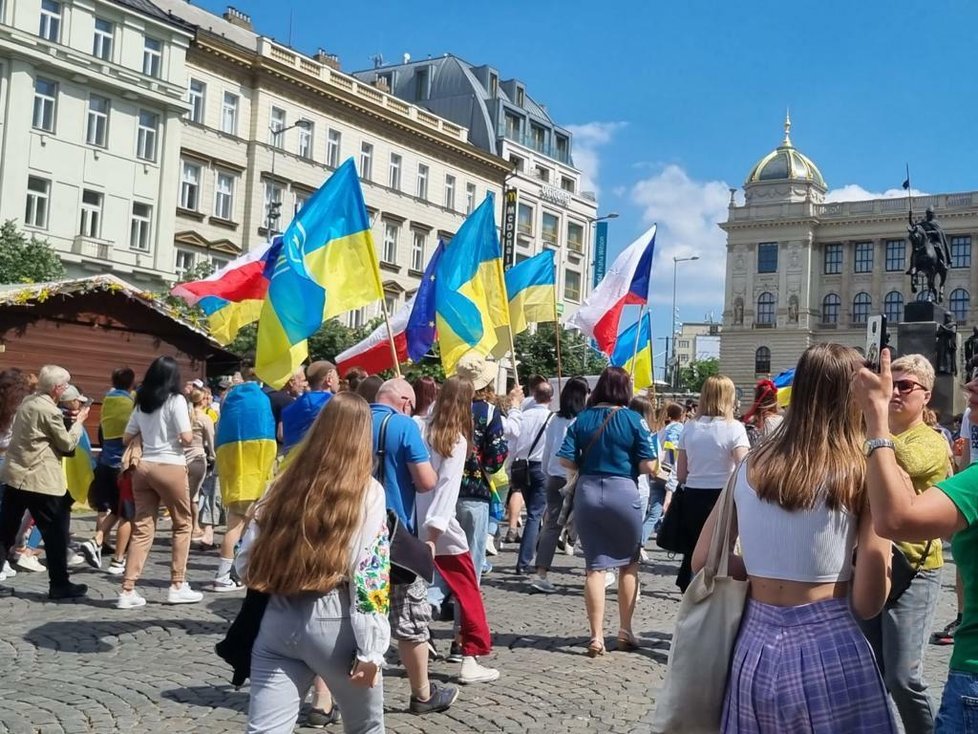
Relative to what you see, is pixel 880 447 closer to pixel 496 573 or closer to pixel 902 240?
pixel 496 573

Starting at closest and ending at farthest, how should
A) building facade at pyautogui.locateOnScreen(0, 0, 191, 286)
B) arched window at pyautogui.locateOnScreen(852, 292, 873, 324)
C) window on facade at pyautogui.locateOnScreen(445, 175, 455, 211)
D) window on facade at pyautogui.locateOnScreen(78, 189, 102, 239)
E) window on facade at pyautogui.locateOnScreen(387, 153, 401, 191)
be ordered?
building facade at pyautogui.locateOnScreen(0, 0, 191, 286) < window on facade at pyautogui.locateOnScreen(78, 189, 102, 239) < window on facade at pyautogui.locateOnScreen(387, 153, 401, 191) < window on facade at pyautogui.locateOnScreen(445, 175, 455, 211) < arched window at pyautogui.locateOnScreen(852, 292, 873, 324)

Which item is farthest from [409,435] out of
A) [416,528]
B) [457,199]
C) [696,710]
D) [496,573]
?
[457,199]

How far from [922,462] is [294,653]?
2653 millimetres

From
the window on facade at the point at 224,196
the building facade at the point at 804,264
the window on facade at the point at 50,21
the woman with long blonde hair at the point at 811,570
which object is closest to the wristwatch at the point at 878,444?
the woman with long blonde hair at the point at 811,570

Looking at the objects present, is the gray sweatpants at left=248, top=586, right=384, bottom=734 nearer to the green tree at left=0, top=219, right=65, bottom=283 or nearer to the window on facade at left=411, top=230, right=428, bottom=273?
the green tree at left=0, top=219, right=65, bottom=283

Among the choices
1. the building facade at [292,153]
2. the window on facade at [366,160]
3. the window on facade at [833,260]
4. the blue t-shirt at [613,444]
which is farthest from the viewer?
the window on facade at [833,260]

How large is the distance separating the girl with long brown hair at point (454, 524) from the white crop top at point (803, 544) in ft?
9.83

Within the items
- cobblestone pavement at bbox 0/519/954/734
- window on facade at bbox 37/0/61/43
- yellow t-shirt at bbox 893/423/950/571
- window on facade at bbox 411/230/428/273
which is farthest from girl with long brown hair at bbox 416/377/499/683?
window on facade at bbox 411/230/428/273

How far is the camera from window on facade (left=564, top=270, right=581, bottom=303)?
213 ft

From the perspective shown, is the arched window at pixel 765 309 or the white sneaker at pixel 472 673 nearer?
the white sneaker at pixel 472 673

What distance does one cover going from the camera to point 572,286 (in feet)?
215

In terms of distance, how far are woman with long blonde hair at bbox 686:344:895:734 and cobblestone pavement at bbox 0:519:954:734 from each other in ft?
8.24

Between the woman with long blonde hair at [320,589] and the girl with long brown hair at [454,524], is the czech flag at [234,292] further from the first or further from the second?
the woman with long blonde hair at [320,589]

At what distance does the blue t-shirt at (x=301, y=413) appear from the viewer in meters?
7.78
